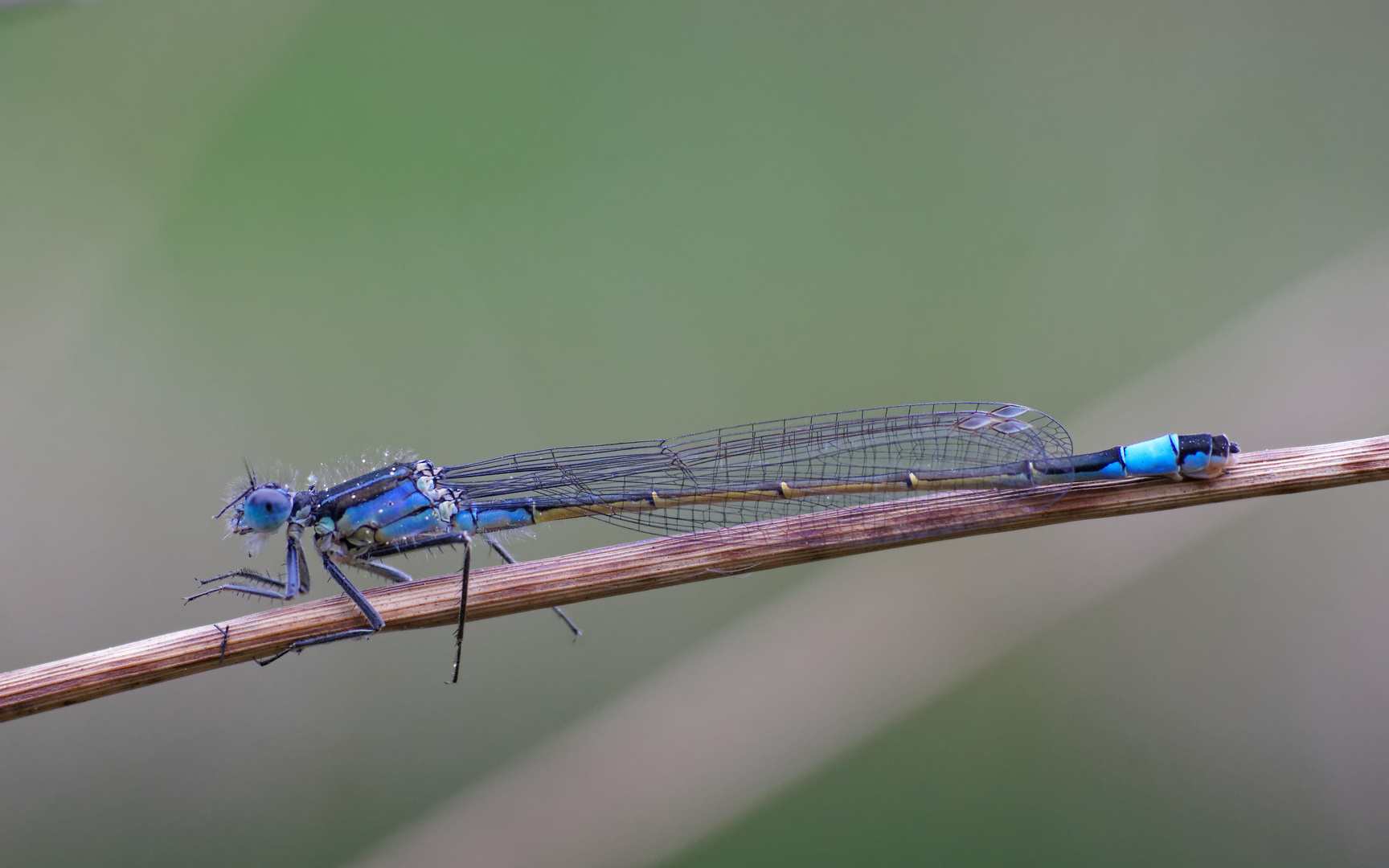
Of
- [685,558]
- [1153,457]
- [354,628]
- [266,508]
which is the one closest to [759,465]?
[685,558]

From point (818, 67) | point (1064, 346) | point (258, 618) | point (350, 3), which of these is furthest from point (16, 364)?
point (1064, 346)

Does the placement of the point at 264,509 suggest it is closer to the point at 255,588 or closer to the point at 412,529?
the point at 255,588

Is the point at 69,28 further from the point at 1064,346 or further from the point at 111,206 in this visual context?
the point at 1064,346

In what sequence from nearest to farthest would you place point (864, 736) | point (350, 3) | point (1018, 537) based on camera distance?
point (864, 736)
point (1018, 537)
point (350, 3)

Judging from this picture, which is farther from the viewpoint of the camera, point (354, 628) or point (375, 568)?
point (375, 568)

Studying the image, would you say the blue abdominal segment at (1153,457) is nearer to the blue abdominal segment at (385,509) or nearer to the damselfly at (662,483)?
the damselfly at (662,483)

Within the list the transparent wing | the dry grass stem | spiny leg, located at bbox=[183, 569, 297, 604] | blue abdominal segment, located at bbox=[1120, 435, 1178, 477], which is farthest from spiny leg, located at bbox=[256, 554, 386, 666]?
blue abdominal segment, located at bbox=[1120, 435, 1178, 477]

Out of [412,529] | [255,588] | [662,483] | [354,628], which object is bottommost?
[354,628]
